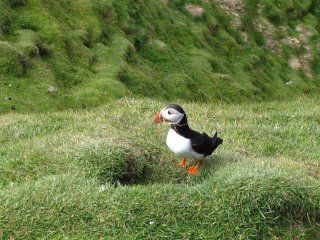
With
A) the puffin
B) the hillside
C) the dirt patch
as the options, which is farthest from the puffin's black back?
the dirt patch

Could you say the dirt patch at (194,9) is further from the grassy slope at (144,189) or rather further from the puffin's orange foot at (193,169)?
the puffin's orange foot at (193,169)

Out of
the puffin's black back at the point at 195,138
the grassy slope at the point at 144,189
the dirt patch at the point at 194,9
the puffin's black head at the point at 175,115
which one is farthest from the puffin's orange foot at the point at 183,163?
the dirt patch at the point at 194,9

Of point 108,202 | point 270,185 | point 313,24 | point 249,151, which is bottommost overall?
point 313,24

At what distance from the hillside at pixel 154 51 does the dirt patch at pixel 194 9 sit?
0.11 m

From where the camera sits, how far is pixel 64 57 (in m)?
33.3

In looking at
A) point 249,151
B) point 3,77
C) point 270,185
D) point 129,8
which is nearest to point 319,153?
point 249,151

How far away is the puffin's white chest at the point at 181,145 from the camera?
1112 cm

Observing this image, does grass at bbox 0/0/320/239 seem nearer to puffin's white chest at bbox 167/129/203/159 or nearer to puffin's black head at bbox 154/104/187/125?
puffin's white chest at bbox 167/129/203/159

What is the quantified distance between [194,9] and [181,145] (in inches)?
1806

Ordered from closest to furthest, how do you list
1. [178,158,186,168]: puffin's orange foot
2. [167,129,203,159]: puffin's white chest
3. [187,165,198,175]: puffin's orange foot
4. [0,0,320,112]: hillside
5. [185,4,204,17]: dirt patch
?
[167,129,203,159]: puffin's white chest → [187,165,198,175]: puffin's orange foot → [178,158,186,168]: puffin's orange foot → [0,0,320,112]: hillside → [185,4,204,17]: dirt patch

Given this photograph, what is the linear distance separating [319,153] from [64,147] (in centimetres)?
681

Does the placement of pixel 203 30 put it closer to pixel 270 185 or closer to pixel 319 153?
pixel 319 153

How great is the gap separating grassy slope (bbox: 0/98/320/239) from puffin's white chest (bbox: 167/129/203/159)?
63 cm

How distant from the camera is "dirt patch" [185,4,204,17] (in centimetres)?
5466
